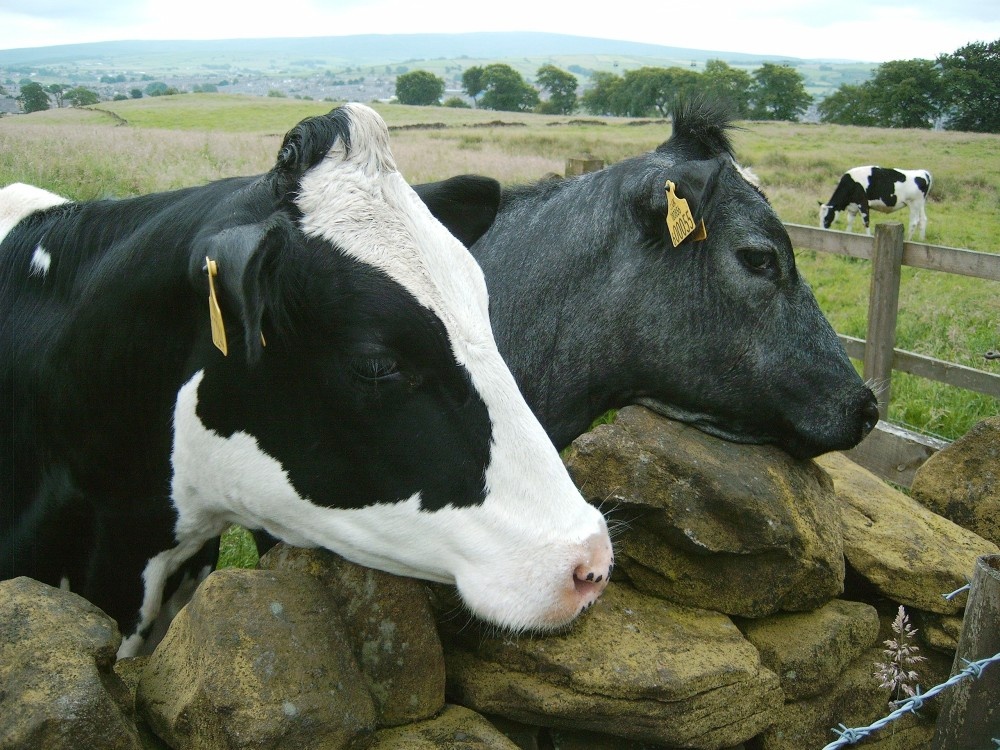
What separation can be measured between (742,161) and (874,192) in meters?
11.6

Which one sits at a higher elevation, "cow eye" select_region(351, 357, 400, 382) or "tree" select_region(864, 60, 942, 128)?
"tree" select_region(864, 60, 942, 128)

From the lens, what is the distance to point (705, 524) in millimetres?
3043

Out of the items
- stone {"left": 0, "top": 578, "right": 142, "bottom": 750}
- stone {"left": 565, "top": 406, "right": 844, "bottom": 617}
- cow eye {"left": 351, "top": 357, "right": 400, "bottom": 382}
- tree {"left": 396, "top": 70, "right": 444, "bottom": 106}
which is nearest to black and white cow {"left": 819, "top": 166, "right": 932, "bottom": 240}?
stone {"left": 565, "top": 406, "right": 844, "bottom": 617}

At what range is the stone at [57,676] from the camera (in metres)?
1.87

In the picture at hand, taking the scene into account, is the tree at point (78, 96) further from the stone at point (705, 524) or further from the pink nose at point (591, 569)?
the pink nose at point (591, 569)

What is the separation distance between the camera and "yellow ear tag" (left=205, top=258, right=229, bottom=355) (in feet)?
6.36

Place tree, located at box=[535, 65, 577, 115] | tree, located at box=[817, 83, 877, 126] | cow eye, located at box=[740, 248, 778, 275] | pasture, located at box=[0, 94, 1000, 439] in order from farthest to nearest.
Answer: tree, located at box=[535, 65, 577, 115], tree, located at box=[817, 83, 877, 126], pasture, located at box=[0, 94, 1000, 439], cow eye, located at box=[740, 248, 778, 275]

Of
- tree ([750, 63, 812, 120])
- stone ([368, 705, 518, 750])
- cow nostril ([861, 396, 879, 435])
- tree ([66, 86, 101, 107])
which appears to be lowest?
stone ([368, 705, 518, 750])

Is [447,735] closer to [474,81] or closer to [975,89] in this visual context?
[975,89]

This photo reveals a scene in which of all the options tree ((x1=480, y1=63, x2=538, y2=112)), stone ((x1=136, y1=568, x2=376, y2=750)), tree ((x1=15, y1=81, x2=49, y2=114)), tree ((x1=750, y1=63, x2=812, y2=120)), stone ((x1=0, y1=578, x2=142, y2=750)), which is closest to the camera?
stone ((x1=0, y1=578, x2=142, y2=750))

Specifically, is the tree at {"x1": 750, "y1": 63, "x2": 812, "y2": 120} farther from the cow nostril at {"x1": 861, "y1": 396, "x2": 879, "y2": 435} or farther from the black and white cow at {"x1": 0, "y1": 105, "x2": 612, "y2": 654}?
the black and white cow at {"x1": 0, "y1": 105, "x2": 612, "y2": 654}

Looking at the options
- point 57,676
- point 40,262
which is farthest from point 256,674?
point 40,262

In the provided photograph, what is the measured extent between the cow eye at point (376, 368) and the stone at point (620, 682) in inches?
37.1

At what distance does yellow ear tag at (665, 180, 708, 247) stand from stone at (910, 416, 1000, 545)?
1598 millimetres
